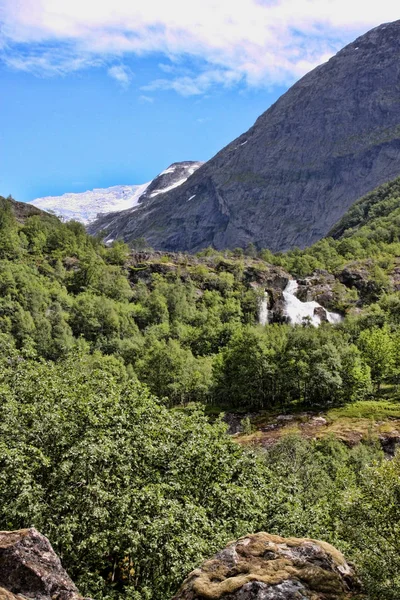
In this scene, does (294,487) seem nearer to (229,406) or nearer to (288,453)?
(288,453)

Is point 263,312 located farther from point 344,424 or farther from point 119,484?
point 119,484

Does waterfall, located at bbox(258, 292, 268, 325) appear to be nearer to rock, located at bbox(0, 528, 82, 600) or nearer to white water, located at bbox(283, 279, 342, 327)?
white water, located at bbox(283, 279, 342, 327)

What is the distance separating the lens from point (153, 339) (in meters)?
146

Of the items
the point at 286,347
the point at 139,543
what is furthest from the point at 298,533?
the point at 286,347

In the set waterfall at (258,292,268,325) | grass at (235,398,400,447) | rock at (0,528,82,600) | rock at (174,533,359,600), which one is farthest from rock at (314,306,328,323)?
rock at (0,528,82,600)

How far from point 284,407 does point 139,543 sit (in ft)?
275

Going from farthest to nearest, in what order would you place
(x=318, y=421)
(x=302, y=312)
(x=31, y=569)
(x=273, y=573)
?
1. (x=302, y=312)
2. (x=318, y=421)
3. (x=273, y=573)
4. (x=31, y=569)

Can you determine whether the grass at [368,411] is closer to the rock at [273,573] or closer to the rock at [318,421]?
the rock at [318,421]

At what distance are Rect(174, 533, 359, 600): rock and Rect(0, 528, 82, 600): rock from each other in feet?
16.1

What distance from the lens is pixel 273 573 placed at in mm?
18203

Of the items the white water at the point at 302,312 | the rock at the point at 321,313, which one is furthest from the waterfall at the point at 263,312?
the rock at the point at 321,313

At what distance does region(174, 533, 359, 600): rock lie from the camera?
17.6 metres

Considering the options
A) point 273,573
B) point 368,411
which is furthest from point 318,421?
point 273,573

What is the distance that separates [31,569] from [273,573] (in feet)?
29.7
